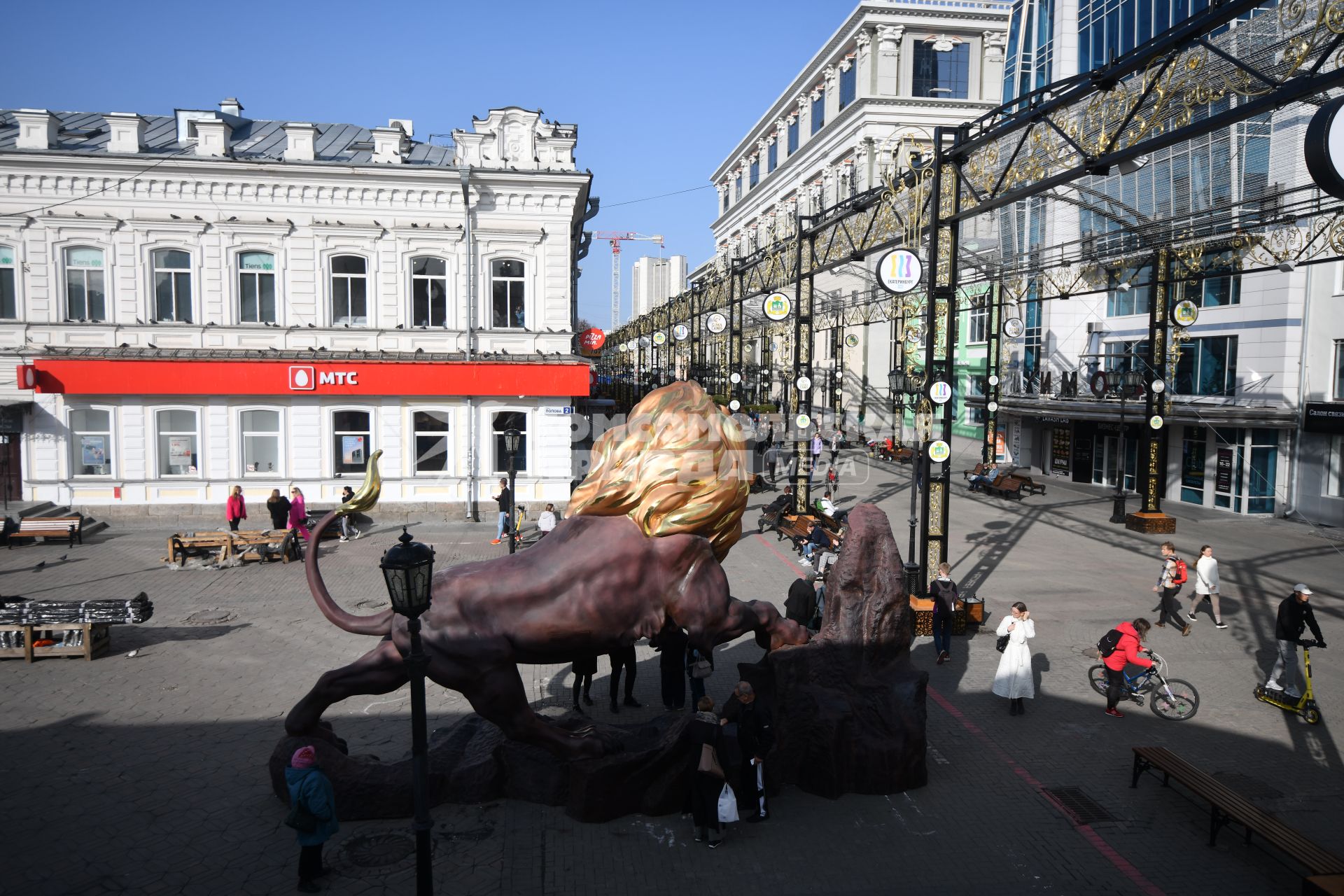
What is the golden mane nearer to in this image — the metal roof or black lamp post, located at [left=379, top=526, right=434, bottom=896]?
black lamp post, located at [left=379, top=526, right=434, bottom=896]

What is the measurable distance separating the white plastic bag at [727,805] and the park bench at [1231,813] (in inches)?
163

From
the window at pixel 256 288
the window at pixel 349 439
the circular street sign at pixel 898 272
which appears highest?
the window at pixel 256 288

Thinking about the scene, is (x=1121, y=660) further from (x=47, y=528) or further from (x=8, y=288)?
(x=8, y=288)

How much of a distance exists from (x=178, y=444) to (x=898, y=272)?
60.1 feet

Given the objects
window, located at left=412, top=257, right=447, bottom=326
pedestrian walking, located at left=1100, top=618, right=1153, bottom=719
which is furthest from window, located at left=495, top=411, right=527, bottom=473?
pedestrian walking, located at left=1100, top=618, right=1153, bottom=719

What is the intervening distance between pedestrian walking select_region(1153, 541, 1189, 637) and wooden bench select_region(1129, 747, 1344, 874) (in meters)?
6.03

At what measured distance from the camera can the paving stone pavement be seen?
22.5 feet

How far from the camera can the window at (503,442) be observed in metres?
22.4

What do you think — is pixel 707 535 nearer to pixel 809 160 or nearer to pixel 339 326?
pixel 339 326

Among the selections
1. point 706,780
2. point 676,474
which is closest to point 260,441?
point 676,474

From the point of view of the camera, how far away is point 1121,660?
10.1 meters

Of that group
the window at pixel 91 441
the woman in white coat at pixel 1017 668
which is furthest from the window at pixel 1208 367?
the window at pixel 91 441

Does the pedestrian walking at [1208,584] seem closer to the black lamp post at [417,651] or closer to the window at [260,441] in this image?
the black lamp post at [417,651]

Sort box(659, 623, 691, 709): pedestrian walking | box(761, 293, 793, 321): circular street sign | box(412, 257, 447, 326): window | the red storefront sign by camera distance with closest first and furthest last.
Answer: box(659, 623, 691, 709): pedestrian walking → the red storefront sign → box(761, 293, 793, 321): circular street sign → box(412, 257, 447, 326): window
